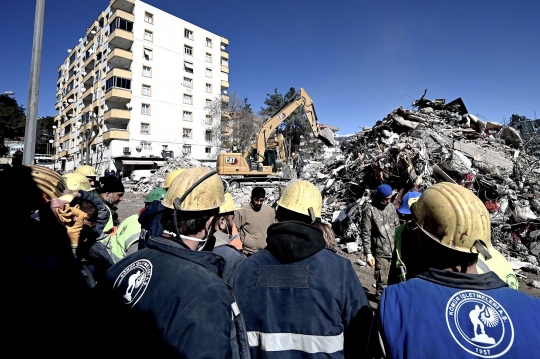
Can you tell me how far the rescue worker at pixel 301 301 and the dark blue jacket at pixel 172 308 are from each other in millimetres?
318

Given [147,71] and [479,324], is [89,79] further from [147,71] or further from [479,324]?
[479,324]

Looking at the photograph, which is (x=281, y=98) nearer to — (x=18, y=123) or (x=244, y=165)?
(x=244, y=165)

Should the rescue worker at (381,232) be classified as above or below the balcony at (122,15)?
below

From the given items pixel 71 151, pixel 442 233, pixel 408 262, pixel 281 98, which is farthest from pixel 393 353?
pixel 71 151

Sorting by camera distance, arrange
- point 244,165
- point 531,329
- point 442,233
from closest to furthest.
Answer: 1. point 531,329
2. point 442,233
3. point 244,165

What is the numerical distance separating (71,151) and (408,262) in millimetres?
49946

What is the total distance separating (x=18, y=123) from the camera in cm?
4428

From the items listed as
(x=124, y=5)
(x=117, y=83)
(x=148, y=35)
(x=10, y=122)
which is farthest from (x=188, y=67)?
(x=10, y=122)

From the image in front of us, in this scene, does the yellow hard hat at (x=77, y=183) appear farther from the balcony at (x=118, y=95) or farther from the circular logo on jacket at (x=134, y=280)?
the balcony at (x=118, y=95)

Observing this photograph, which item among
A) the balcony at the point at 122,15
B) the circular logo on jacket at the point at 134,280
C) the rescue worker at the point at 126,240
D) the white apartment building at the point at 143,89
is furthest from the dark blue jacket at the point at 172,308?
the balcony at the point at 122,15

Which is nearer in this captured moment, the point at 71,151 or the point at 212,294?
the point at 212,294

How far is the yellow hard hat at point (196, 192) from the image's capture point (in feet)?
4.50

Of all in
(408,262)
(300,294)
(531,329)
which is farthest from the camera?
(408,262)

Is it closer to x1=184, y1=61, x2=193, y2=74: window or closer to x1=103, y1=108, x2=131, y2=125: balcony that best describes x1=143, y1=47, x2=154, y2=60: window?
x1=184, y1=61, x2=193, y2=74: window
